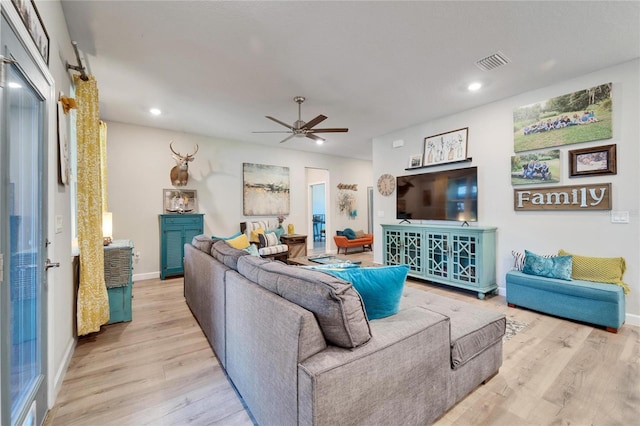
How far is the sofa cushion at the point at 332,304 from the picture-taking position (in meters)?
1.16

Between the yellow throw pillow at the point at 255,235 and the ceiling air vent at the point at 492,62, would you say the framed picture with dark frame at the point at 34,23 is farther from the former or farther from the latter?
the yellow throw pillow at the point at 255,235

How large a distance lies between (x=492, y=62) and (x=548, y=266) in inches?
91.7

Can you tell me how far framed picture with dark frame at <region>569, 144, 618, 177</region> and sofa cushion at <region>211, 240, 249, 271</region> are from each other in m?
3.75

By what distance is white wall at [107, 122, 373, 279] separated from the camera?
4520 millimetres

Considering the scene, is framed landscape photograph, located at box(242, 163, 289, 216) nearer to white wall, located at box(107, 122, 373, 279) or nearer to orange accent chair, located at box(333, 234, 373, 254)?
white wall, located at box(107, 122, 373, 279)

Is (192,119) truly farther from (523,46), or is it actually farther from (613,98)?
(613,98)

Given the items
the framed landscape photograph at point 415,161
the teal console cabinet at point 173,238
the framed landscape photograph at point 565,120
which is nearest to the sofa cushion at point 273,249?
the teal console cabinet at point 173,238

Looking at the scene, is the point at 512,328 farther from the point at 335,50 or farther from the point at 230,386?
the point at 335,50

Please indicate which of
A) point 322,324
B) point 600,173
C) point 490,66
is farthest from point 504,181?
point 322,324

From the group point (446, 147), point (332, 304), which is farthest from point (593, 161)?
point (332, 304)

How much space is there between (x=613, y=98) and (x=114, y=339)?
5.58 meters

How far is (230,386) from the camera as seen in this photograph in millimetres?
1829

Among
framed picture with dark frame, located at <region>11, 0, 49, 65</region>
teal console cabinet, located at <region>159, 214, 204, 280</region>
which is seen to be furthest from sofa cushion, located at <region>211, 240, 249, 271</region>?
teal console cabinet, located at <region>159, 214, 204, 280</region>

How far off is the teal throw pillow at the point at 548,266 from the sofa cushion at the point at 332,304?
2.94 metres
